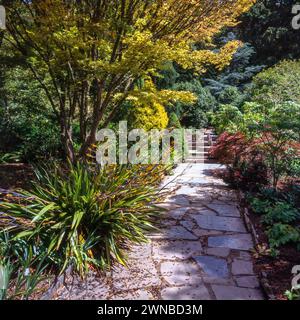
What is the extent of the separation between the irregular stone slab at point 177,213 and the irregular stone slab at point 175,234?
0.44 meters

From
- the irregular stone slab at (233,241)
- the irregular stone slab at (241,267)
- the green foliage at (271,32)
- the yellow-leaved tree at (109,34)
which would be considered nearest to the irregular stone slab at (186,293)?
the irregular stone slab at (241,267)

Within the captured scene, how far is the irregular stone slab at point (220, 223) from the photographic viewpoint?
432 cm

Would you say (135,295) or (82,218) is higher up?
(82,218)

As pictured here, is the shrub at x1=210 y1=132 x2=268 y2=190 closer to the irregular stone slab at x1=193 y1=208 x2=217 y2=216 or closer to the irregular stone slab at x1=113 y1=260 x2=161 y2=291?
the irregular stone slab at x1=193 y1=208 x2=217 y2=216

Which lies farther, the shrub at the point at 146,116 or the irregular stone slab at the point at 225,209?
the shrub at the point at 146,116

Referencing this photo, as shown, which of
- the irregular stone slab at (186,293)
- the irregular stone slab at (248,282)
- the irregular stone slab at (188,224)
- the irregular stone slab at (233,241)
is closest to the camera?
the irregular stone slab at (186,293)

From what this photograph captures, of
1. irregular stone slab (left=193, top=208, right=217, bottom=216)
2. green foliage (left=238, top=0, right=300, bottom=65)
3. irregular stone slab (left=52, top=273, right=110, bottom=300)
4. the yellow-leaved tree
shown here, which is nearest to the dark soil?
irregular stone slab (left=193, top=208, right=217, bottom=216)

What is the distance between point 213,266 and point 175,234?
86cm

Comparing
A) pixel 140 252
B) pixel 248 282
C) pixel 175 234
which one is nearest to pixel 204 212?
pixel 175 234

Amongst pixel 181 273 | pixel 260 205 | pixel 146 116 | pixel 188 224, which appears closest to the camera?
pixel 181 273

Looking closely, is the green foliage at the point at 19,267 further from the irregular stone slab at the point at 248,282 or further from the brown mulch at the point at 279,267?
the brown mulch at the point at 279,267

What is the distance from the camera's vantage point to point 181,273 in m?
3.18

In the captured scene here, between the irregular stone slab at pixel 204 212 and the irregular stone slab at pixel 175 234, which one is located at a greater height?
the irregular stone slab at pixel 204 212

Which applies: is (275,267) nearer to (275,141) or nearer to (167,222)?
(167,222)
